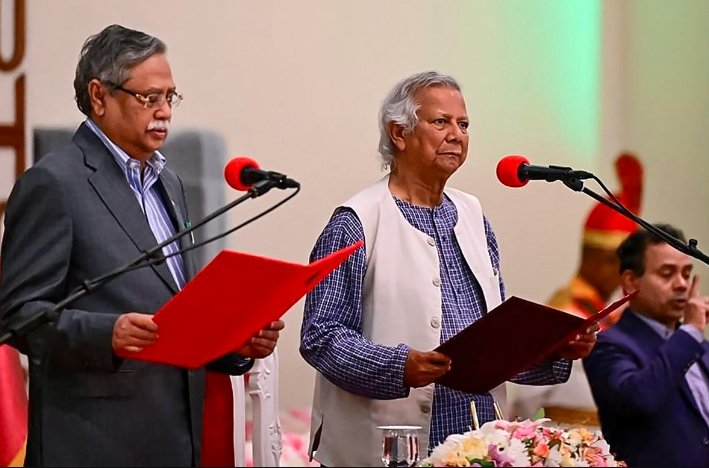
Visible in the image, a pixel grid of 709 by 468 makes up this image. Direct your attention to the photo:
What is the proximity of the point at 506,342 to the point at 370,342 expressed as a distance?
0.32 meters

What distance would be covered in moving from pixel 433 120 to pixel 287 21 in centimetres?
137

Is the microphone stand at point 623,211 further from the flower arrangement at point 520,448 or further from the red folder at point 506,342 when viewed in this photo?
the flower arrangement at point 520,448

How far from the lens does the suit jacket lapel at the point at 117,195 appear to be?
232 cm

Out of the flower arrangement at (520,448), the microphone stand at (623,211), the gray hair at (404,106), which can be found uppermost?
the gray hair at (404,106)

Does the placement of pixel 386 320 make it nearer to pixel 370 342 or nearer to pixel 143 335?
pixel 370 342

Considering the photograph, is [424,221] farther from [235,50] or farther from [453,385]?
[235,50]

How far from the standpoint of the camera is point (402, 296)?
2713mm

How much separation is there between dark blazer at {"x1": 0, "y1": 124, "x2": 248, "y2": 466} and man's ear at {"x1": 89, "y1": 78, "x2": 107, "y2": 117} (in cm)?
8

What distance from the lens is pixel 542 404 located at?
422cm

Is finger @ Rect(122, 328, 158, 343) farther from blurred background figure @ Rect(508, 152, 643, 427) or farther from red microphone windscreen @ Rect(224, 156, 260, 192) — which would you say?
blurred background figure @ Rect(508, 152, 643, 427)

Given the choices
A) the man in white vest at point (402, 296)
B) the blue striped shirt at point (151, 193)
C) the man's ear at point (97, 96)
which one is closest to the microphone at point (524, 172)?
the man in white vest at point (402, 296)

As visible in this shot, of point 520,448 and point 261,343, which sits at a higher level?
point 261,343

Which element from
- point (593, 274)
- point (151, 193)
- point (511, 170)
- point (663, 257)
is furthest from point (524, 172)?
point (593, 274)

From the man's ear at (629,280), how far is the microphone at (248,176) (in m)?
1.72
